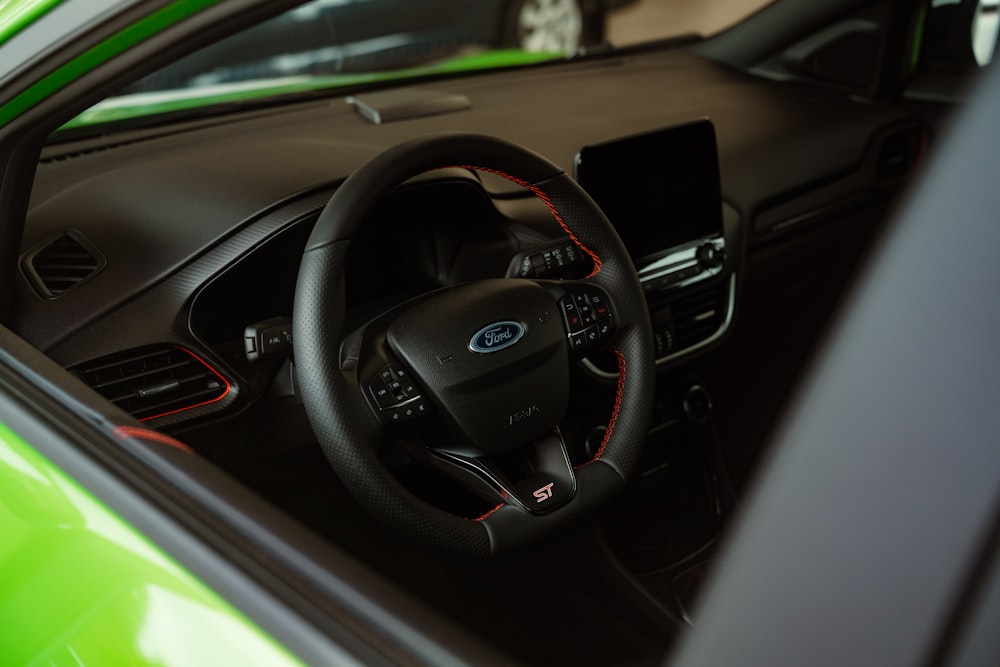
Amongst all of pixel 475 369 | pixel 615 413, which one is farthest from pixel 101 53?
pixel 615 413

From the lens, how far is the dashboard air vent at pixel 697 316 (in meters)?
2.29

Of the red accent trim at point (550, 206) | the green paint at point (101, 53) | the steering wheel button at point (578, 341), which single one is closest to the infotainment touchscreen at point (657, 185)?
the red accent trim at point (550, 206)

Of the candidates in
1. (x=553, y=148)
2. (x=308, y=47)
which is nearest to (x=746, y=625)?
(x=553, y=148)

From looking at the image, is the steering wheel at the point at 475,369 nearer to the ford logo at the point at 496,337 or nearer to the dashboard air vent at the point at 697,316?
the ford logo at the point at 496,337

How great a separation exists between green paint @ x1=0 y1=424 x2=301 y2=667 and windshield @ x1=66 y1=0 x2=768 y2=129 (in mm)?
1316

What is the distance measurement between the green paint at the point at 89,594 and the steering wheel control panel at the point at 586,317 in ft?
2.73

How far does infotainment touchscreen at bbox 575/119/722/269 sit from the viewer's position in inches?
80.4

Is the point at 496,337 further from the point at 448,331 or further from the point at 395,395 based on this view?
the point at 395,395

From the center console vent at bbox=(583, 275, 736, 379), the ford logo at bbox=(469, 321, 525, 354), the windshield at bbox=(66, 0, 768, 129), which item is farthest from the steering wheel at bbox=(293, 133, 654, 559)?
the windshield at bbox=(66, 0, 768, 129)

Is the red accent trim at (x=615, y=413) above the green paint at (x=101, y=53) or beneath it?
beneath

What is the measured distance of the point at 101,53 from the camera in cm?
115

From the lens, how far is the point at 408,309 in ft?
5.11

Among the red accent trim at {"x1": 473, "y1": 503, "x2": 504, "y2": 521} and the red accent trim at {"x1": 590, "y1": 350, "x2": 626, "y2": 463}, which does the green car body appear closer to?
the red accent trim at {"x1": 473, "y1": 503, "x2": 504, "y2": 521}

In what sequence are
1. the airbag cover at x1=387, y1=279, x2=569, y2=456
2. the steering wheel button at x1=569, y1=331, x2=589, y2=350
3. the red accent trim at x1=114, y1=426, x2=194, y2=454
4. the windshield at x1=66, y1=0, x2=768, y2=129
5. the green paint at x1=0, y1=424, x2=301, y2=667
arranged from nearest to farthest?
the green paint at x1=0, y1=424, x2=301, y2=667
the red accent trim at x1=114, y1=426, x2=194, y2=454
the airbag cover at x1=387, y1=279, x2=569, y2=456
the steering wheel button at x1=569, y1=331, x2=589, y2=350
the windshield at x1=66, y1=0, x2=768, y2=129
